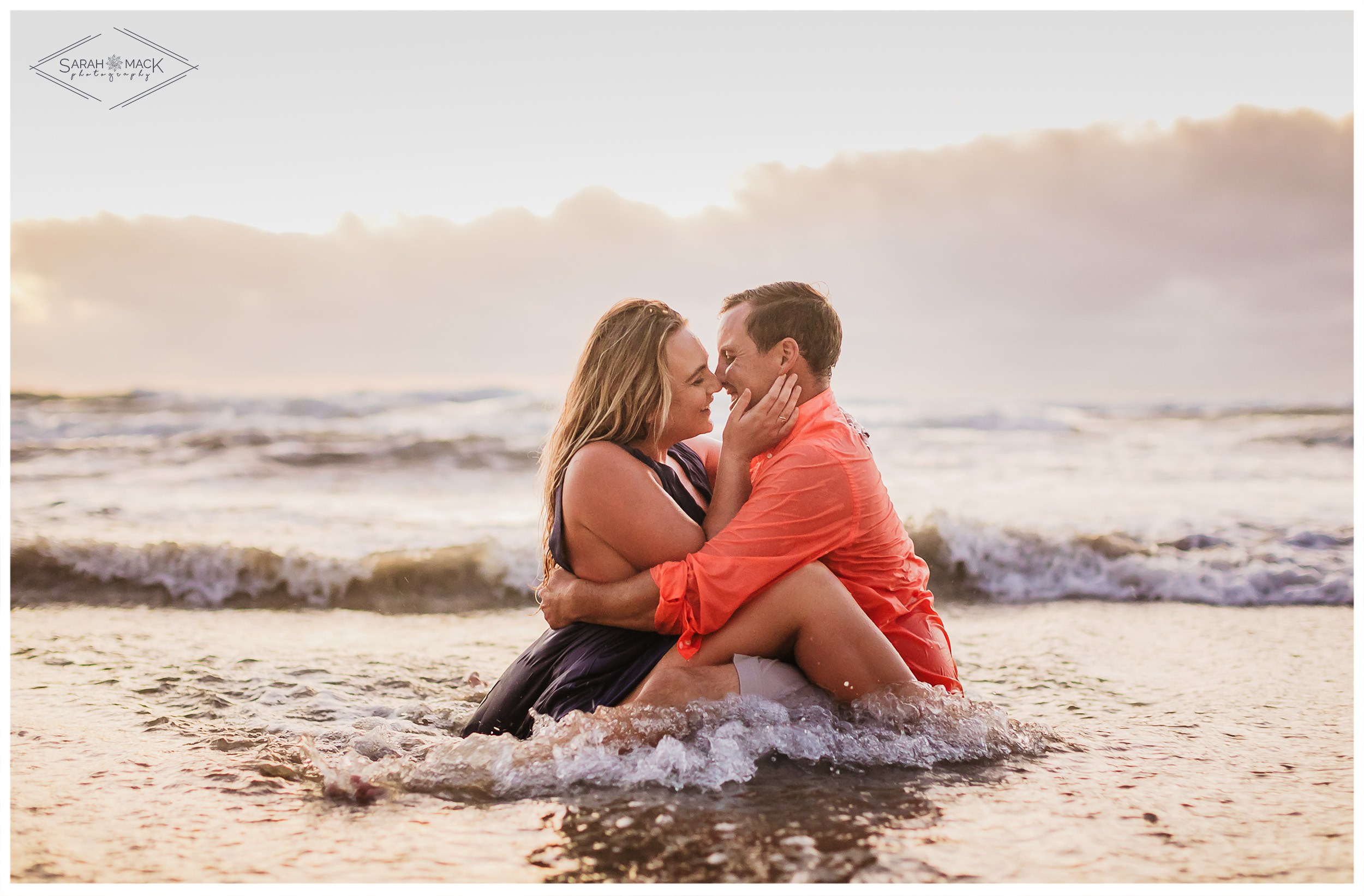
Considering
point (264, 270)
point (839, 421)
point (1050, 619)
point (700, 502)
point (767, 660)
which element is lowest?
point (1050, 619)

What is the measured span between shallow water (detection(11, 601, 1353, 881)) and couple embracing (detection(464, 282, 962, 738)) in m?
0.25

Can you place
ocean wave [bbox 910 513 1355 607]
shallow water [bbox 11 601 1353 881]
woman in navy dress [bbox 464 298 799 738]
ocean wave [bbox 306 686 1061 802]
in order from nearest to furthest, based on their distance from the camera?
shallow water [bbox 11 601 1353 881], ocean wave [bbox 306 686 1061 802], woman in navy dress [bbox 464 298 799 738], ocean wave [bbox 910 513 1355 607]

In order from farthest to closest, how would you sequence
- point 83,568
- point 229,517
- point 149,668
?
point 229,517 → point 83,568 → point 149,668

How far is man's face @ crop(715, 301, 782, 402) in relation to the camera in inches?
147

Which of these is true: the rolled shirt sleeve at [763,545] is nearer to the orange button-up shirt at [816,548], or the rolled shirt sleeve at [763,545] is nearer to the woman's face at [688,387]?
the orange button-up shirt at [816,548]

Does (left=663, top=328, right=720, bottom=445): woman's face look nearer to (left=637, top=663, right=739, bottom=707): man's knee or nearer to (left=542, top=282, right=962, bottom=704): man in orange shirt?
(left=542, top=282, right=962, bottom=704): man in orange shirt

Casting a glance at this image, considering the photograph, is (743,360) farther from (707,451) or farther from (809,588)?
(809,588)

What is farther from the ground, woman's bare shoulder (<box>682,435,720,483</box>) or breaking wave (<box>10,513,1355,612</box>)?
woman's bare shoulder (<box>682,435,720,483</box>)

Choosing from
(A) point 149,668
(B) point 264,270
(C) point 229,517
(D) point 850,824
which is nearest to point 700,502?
(D) point 850,824

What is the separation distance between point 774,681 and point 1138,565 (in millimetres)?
5788

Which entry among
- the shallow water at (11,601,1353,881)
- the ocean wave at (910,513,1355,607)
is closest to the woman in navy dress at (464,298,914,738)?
the shallow water at (11,601,1353,881)

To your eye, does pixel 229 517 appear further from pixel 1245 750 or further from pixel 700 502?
pixel 1245 750

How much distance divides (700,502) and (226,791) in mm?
2089
